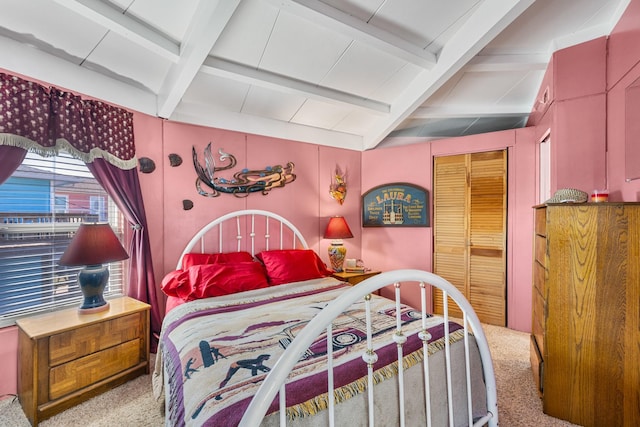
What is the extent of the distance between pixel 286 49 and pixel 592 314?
2.66 meters

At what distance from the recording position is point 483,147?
3203 mm

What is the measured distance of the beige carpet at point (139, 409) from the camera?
5.63 feet

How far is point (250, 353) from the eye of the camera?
1320 mm

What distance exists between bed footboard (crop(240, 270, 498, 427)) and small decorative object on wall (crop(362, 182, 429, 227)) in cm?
224

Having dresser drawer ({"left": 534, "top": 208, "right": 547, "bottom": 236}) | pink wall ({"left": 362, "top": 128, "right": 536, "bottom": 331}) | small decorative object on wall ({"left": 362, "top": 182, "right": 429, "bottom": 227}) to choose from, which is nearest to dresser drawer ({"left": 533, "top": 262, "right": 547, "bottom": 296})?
dresser drawer ({"left": 534, "top": 208, "right": 547, "bottom": 236})

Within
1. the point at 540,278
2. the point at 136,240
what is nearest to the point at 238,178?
the point at 136,240

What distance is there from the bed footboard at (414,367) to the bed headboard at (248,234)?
198cm

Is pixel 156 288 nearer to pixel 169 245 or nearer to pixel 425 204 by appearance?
pixel 169 245

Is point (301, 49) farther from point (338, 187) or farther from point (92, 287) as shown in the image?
point (92, 287)

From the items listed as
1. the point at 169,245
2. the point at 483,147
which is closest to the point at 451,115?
the point at 483,147

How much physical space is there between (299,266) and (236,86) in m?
1.80

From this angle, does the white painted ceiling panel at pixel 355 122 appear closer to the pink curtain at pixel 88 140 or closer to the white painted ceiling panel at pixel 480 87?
the white painted ceiling panel at pixel 480 87

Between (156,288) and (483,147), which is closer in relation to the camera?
(156,288)

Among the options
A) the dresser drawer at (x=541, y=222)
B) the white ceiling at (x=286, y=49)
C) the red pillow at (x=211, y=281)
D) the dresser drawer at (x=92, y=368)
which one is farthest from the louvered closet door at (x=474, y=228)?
the dresser drawer at (x=92, y=368)
